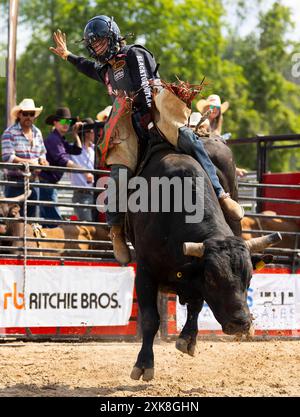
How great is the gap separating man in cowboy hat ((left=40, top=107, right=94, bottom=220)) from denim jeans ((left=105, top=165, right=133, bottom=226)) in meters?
2.78

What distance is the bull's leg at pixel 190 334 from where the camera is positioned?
609cm

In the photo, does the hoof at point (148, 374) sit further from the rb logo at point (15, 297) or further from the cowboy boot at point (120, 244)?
the rb logo at point (15, 297)

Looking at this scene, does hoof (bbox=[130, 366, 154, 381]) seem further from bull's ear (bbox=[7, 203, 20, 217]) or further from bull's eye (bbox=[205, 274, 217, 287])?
bull's ear (bbox=[7, 203, 20, 217])

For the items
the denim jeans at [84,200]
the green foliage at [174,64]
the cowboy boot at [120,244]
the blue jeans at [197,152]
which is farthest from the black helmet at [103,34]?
the green foliage at [174,64]

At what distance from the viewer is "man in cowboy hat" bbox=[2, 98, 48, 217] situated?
931cm

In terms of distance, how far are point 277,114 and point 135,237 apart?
28.6 m

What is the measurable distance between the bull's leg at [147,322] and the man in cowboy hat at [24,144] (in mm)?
3273

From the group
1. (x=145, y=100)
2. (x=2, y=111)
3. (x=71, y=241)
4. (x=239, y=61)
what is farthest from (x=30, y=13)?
(x=145, y=100)

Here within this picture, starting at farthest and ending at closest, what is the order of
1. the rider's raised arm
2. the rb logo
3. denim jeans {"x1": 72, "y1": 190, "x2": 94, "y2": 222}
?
denim jeans {"x1": 72, "y1": 190, "x2": 94, "y2": 222}, the rb logo, the rider's raised arm

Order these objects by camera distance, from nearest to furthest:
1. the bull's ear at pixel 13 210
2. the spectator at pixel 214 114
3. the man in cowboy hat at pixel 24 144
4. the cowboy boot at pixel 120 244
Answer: the cowboy boot at pixel 120 244 < the bull's ear at pixel 13 210 < the man in cowboy hat at pixel 24 144 < the spectator at pixel 214 114

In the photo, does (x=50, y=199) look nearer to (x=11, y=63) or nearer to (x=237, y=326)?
(x=11, y=63)

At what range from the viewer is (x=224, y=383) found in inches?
251

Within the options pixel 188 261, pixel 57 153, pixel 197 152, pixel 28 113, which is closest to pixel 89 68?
pixel 197 152

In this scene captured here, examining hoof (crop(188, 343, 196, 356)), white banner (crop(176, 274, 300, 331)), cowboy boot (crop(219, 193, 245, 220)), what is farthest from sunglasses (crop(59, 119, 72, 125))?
hoof (crop(188, 343, 196, 356))
